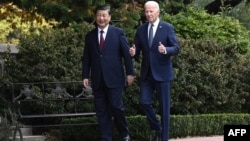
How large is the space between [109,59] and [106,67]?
0.39ft

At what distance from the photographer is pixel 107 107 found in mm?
8836

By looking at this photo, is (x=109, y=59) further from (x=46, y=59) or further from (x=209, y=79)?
(x=209, y=79)

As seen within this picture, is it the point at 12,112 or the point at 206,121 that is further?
the point at 206,121

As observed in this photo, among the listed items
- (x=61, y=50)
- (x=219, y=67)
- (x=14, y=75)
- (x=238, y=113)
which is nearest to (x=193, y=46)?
(x=219, y=67)

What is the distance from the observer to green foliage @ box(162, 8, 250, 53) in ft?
49.2

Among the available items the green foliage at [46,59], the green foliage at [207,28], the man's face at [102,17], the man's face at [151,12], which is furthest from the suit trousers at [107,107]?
the green foliage at [207,28]

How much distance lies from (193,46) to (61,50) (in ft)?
9.68

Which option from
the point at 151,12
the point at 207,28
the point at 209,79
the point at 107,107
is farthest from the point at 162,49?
the point at 207,28

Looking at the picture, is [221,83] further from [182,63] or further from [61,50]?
[61,50]

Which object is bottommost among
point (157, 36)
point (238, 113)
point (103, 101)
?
point (238, 113)

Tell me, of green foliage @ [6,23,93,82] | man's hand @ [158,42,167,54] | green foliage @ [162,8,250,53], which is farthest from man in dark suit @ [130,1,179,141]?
green foliage @ [162,8,250,53]

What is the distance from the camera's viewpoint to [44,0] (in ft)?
37.2

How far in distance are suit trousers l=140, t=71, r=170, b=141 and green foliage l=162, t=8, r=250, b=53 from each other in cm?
588

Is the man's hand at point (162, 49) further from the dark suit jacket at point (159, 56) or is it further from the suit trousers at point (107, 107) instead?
the suit trousers at point (107, 107)
